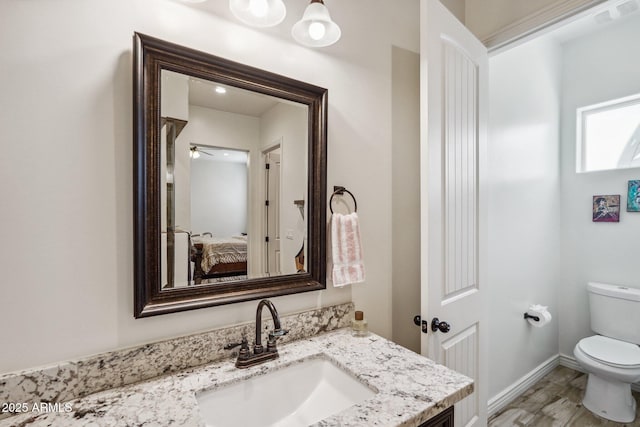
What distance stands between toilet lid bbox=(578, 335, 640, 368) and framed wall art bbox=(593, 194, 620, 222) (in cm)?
93

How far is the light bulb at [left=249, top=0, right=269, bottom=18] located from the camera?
96 cm

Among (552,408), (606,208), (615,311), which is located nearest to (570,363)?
(615,311)

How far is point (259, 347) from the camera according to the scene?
990mm

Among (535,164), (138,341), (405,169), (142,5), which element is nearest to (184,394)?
(138,341)

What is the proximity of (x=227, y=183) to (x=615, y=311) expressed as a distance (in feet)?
9.78

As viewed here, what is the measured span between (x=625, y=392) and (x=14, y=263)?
323 centimetres

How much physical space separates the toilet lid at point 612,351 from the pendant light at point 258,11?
9.12 feet

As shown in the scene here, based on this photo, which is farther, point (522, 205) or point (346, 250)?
point (522, 205)

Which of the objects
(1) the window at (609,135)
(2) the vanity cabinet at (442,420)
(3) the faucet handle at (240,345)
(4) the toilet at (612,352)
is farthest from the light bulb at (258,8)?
(1) the window at (609,135)

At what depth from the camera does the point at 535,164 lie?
2352 mm

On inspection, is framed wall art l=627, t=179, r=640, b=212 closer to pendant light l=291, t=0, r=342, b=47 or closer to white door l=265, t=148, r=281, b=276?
pendant light l=291, t=0, r=342, b=47

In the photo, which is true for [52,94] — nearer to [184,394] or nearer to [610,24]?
[184,394]

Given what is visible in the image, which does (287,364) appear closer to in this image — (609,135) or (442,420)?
(442,420)

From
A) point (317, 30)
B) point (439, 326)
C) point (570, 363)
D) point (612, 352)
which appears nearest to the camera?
point (317, 30)
